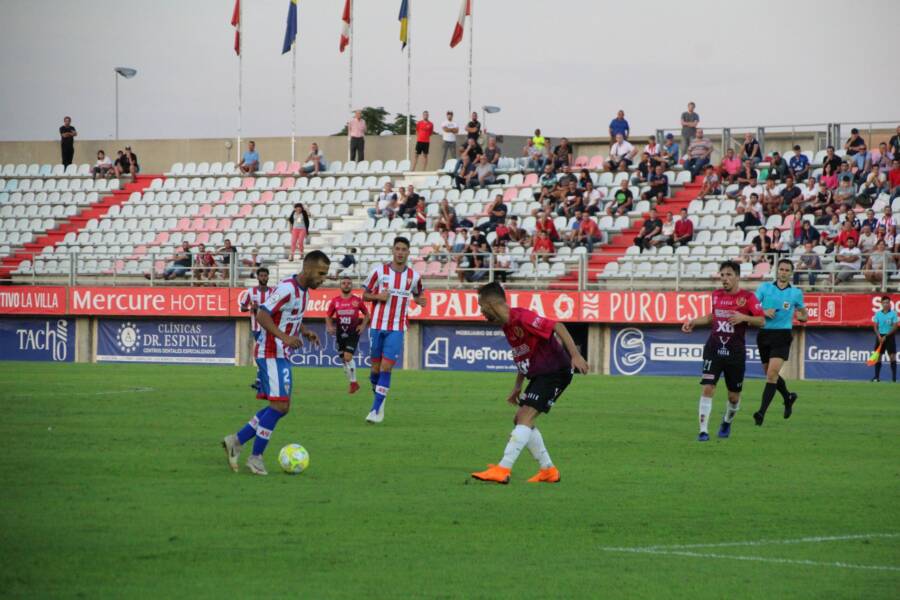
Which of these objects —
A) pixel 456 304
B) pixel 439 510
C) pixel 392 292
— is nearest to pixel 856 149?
pixel 456 304

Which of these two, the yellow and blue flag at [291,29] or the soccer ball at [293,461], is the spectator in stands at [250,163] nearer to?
the yellow and blue flag at [291,29]

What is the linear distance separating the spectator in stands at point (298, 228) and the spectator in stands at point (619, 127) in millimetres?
9131

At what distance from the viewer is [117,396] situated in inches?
898

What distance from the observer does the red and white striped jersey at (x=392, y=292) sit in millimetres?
19094

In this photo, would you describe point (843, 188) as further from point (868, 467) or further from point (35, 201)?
point (35, 201)

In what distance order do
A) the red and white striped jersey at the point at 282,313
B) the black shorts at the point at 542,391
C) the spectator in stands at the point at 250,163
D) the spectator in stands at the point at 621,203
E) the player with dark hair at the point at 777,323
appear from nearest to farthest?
the black shorts at the point at 542,391, the red and white striped jersey at the point at 282,313, the player with dark hair at the point at 777,323, the spectator in stands at the point at 621,203, the spectator in stands at the point at 250,163

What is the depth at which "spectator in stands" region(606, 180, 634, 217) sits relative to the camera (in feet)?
125

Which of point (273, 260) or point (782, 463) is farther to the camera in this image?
point (273, 260)

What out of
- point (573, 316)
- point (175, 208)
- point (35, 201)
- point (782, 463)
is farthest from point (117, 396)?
point (35, 201)

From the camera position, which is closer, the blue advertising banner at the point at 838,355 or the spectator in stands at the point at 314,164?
the blue advertising banner at the point at 838,355

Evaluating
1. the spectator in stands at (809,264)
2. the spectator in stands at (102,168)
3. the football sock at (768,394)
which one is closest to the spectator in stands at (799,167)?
the spectator in stands at (809,264)

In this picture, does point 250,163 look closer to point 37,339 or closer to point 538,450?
point 37,339

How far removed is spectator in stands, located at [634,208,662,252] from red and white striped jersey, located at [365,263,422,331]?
17141 millimetres

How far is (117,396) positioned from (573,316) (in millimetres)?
14593
